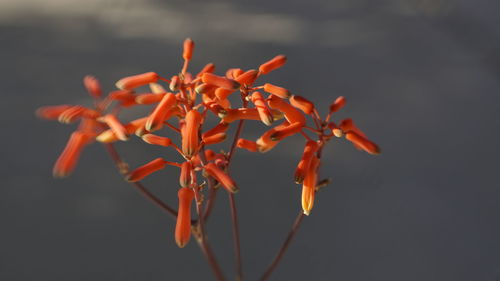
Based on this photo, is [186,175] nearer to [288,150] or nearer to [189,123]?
[189,123]

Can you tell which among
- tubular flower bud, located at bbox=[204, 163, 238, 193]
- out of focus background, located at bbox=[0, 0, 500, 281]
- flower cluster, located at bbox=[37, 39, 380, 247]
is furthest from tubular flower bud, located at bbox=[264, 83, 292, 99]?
out of focus background, located at bbox=[0, 0, 500, 281]

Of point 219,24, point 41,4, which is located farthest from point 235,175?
point 41,4

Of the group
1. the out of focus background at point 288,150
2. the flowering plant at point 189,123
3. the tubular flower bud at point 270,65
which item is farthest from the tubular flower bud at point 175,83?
the out of focus background at point 288,150

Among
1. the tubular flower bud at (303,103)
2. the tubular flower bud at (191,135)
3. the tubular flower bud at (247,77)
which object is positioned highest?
the tubular flower bud at (303,103)

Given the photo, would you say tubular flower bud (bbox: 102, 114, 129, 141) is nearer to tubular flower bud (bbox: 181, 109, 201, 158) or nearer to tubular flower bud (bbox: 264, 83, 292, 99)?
tubular flower bud (bbox: 181, 109, 201, 158)

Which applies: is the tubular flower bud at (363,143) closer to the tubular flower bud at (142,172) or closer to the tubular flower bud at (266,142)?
the tubular flower bud at (266,142)

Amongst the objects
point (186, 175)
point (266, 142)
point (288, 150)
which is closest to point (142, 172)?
point (186, 175)
